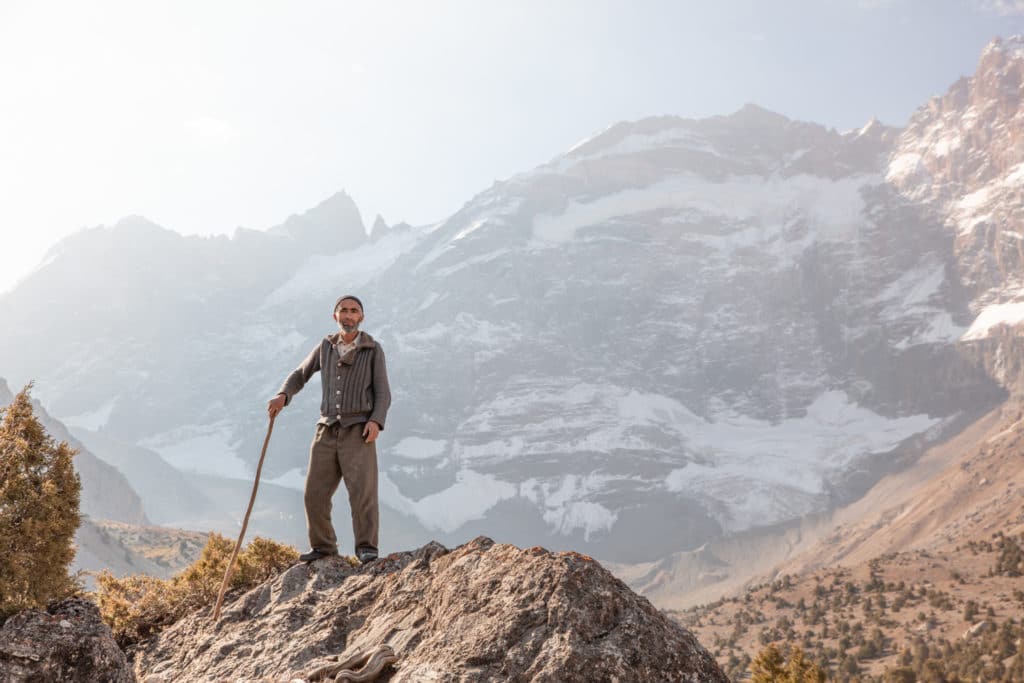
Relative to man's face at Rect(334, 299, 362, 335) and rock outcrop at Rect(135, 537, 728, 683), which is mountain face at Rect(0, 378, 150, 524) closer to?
man's face at Rect(334, 299, 362, 335)

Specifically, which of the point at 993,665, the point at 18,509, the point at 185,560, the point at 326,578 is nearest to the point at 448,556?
the point at 326,578

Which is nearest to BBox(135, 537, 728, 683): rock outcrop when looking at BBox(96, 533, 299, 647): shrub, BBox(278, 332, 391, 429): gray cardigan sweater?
BBox(96, 533, 299, 647): shrub

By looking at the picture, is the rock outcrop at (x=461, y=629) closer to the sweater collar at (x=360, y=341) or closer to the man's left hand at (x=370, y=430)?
the man's left hand at (x=370, y=430)

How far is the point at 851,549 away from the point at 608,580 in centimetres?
19316

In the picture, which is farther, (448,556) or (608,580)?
(448,556)

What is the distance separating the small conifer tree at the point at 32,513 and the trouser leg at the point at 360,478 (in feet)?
7.91

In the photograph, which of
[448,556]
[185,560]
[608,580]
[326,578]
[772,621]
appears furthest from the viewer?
[772,621]

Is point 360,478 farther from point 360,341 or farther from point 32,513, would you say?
point 32,513

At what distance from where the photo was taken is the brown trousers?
754 cm

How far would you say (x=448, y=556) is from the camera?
580cm

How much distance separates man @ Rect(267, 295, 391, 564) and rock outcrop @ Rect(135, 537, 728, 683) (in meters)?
0.87

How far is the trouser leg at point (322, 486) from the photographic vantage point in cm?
758

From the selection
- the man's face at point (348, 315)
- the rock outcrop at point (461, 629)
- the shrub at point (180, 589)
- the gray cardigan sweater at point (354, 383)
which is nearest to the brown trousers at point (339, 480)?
the gray cardigan sweater at point (354, 383)

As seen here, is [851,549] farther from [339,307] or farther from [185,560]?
[339,307]
